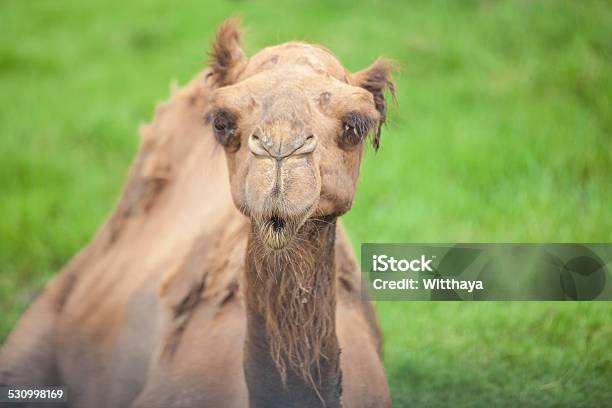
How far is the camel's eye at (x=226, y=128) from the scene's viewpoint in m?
2.73

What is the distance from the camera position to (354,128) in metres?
2.71

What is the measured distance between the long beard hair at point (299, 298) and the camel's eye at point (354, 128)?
0.73 feet

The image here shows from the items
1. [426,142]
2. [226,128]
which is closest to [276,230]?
[226,128]

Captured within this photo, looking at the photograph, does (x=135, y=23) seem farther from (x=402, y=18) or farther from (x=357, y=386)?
(x=357, y=386)

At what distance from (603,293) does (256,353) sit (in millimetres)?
1347

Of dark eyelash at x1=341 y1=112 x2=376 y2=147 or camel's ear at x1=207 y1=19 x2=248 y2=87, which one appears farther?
camel's ear at x1=207 y1=19 x2=248 y2=87

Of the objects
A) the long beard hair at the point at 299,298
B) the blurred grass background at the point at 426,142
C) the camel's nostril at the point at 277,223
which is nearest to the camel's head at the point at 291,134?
the camel's nostril at the point at 277,223

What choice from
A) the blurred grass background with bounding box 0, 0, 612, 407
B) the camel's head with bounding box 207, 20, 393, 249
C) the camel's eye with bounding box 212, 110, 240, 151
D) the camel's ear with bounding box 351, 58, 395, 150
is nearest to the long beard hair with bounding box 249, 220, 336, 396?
the camel's head with bounding box 207, 20, 393, 249

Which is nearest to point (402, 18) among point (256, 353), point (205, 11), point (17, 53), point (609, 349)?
point (205, 11)

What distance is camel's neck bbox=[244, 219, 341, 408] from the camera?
283 cm

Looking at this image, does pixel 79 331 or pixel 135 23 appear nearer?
pixel 79 331

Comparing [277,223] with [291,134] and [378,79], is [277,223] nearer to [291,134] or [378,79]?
[291,134]

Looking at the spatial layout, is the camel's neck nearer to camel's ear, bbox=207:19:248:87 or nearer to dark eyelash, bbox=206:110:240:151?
dark eyelash, bbox=206:110:240:151

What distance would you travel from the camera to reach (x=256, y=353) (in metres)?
2.96
